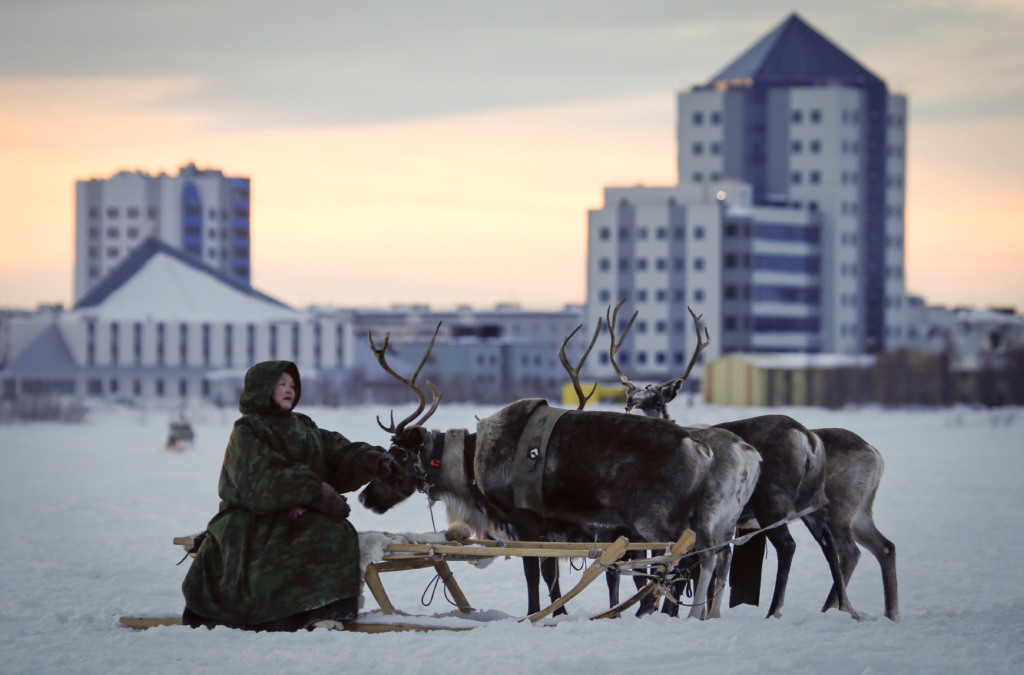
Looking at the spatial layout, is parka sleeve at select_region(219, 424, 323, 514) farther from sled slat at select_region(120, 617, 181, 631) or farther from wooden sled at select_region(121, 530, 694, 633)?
sled slat at select_region(120, 617, 181, 631)

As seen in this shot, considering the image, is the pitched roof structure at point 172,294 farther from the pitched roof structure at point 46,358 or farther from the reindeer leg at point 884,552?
Answer: the reindeer leg at point 884,552

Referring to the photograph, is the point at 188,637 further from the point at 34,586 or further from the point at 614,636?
the point at 34,586

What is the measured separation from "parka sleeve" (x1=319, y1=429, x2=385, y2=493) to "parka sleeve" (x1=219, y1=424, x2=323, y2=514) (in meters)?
0.40

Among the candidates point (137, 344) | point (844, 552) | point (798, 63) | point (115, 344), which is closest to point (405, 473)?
point (844, 552)

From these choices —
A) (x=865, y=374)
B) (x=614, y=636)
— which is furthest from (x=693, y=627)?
(x=865, y=374)

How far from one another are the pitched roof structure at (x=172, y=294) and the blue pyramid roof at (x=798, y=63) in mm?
38227

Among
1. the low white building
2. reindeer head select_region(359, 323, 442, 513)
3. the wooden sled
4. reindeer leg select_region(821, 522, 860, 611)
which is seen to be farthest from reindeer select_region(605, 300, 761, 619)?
the low white building

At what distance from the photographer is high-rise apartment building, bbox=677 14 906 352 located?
82.5 metres

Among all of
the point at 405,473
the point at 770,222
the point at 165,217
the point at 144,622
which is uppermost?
the point at 165,217

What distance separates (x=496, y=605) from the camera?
9414 millimetres

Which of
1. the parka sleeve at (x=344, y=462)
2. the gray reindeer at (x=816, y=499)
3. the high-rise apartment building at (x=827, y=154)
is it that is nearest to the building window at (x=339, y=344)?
the high-rise apartment building at (x=827, y=154)

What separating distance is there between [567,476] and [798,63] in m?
84.4

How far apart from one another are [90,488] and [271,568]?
1411 cm

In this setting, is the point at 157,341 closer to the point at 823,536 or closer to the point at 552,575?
the point at 552,575
